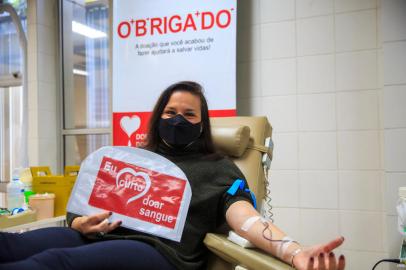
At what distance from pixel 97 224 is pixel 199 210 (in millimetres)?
346

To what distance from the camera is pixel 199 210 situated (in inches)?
49.8

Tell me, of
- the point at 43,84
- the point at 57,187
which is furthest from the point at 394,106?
the point at 43,84

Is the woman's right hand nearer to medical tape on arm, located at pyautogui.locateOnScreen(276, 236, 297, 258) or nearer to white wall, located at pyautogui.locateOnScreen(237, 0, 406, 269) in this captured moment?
medical tape on arm, located at pyautogui.locateOnScreen(276, 236, 297, 258)

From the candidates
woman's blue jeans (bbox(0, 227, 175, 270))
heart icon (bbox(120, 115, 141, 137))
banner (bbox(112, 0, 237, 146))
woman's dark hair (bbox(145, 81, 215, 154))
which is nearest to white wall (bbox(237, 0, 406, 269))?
banner (bbox(112, 0, 237, 146))

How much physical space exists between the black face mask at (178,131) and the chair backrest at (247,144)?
18 cm

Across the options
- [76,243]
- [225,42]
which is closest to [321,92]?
[225,42]

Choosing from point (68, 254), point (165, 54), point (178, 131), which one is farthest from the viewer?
point (165, 54)

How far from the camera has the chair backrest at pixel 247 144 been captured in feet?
5.05

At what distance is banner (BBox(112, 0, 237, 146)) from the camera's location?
2242 millimetres

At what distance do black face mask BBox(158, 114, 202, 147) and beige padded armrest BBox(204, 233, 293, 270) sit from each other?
1.26 ft

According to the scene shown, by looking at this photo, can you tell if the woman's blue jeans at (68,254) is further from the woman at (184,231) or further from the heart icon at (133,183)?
the heart icon at (133,183)

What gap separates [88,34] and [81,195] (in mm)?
2335

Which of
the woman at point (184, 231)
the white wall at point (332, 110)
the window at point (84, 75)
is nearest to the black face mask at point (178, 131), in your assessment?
the woman at point (184, 231)

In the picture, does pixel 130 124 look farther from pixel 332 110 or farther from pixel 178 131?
pixel 332 110
